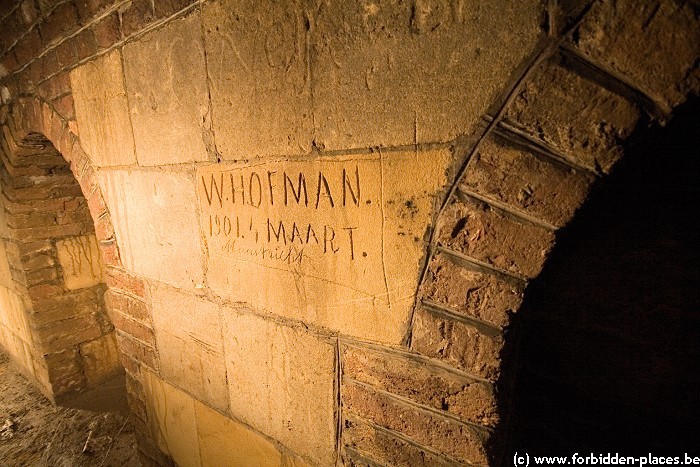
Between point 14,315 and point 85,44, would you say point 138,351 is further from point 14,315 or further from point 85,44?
point 14,315

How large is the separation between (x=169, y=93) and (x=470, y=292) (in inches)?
55.0

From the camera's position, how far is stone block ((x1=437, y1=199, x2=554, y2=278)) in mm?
718

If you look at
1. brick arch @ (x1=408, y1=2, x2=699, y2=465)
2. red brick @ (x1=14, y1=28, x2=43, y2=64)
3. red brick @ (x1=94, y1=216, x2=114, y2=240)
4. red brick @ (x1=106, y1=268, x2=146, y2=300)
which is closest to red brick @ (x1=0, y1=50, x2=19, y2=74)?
red brick @ (x1=14, y1=28, x2=43, y2=64)

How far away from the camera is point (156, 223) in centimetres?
156

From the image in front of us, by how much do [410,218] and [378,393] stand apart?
592 millimetres

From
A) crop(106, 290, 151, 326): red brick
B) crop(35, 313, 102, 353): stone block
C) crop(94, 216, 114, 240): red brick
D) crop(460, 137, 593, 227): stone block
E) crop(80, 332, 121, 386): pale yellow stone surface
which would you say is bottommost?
crop(80, 332, 121, 386): pale yellow stone surface

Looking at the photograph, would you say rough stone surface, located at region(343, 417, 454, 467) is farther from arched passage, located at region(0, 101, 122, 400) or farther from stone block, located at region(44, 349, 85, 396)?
stone block, located at region(44, 349, 85, 396)

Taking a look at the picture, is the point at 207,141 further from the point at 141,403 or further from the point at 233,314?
the point at 141,403

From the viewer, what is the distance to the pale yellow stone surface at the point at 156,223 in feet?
4.65

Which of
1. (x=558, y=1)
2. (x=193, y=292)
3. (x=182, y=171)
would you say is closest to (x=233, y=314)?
(x=193, y=292)

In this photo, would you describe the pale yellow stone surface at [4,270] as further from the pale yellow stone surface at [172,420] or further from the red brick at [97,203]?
the pale yellow stone surface at [172,420]

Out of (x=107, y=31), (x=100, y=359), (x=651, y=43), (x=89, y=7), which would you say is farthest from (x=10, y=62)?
(x=651, y=43)

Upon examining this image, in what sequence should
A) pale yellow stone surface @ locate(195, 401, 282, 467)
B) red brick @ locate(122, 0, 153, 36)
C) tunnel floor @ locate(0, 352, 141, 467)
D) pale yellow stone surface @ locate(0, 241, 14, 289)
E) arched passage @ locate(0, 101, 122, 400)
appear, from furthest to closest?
pale yellow stone surface @ locate(0, 241, 14, 289) < arched passage @ locate(0, 101, 122, 400) < tunnel floor @ locate(0, 352, 141, 467) < pale yellow stone surface @ locate(195, 401, 282, 467) < red brick @ locate(122, 0, 153, 36)

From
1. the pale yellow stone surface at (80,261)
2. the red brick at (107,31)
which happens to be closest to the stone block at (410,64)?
the red brick at (107,31)
